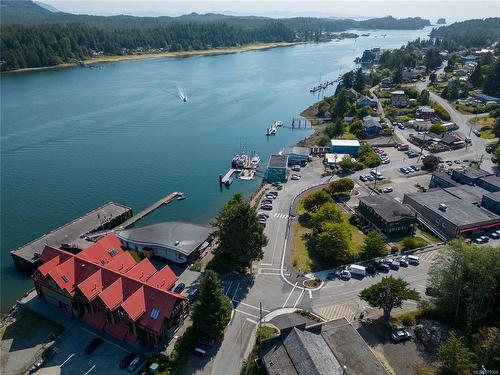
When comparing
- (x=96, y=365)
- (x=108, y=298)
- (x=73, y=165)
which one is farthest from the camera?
(x=73, y=165)

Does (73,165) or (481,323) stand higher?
(481,323)

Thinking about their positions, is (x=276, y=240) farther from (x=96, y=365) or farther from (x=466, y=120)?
(x=466, y=120)

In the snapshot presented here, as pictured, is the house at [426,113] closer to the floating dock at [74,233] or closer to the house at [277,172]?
the house at [277,172]

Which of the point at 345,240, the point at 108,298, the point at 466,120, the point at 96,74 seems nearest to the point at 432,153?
the point at 466,120

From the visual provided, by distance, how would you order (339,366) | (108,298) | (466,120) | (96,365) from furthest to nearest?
1. (466,120)
2. (108,298)
3. (96,365)
4. (339,366)

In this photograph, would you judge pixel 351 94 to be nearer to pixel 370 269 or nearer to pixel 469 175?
pixel 469 175

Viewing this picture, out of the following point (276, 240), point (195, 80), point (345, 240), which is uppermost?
point (345, 240)
